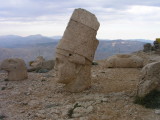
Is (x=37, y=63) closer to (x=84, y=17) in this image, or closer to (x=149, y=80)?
(x=84, y=17)

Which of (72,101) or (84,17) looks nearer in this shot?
(72,101)

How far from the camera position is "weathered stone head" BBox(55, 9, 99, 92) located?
1031cm

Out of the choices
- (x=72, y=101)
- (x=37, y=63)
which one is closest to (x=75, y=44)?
(x=72, y=101)

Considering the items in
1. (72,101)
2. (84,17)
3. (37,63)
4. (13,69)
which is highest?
(84,17)

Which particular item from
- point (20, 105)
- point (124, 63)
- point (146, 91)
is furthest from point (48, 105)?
point (124, 63)

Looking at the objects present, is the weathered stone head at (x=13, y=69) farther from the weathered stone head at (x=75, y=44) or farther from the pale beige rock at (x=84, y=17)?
the pale beige rock at (x=84, y=17)

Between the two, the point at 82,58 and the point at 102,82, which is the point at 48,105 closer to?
the point at 82,58

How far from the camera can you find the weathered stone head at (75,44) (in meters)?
10.3

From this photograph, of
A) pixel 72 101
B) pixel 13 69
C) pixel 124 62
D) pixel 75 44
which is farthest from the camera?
pixel 124 62

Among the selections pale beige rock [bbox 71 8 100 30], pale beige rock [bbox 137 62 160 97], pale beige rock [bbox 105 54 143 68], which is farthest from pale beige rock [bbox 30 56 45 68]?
pale beige rock [bbox 137 62 160 97]

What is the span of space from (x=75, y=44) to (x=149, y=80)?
105 inches

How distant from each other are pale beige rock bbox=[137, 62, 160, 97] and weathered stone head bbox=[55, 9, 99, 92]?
88.1 inches

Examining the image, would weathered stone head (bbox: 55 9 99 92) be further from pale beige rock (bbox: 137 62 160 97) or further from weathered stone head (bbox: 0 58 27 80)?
weathered stone head (bbox: 0 58 27 80)

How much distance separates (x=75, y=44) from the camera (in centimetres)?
1030
